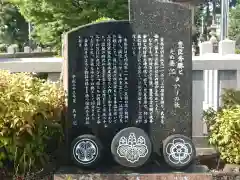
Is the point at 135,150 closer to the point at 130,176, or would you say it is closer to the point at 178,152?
the point at 130,176

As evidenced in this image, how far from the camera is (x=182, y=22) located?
4891mm

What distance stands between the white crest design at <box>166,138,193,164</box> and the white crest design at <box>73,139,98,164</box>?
0.75 metres

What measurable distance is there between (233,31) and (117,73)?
119ft

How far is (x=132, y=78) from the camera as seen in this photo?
4895mm

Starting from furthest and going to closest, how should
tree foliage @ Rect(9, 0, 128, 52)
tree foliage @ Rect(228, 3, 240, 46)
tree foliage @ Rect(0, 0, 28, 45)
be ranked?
tree foliage @ Rect(0, 0, 28, 45), tree foliage @ Rect(228, 3, 240, 46), tree foliage @ Rect(9, 0, 128, 52)

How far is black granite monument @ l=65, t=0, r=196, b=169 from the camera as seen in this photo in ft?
16.0

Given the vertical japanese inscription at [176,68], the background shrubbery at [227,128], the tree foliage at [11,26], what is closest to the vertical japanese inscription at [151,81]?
the vertical japanese inscription at [176,68]

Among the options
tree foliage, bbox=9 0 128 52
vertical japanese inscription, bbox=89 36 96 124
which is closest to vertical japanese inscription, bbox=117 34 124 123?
vertical japanese inscription, bbox=89 36 96 124

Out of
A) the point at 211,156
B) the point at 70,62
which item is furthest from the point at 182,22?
the point at 211,156

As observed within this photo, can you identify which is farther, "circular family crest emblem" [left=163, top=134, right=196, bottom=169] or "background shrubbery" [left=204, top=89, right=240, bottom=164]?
"background shrubbery" [left=204, top=89, right=240, bottom=164]

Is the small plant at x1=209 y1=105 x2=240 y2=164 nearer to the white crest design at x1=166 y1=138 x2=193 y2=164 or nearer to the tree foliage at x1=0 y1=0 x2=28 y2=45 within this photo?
the white crest design at x1=166 y1=138 x2=193 y2=164

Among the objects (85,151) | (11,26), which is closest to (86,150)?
(85,151)

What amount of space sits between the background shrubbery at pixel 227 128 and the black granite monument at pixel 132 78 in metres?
0.58

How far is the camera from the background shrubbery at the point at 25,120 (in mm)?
4453
